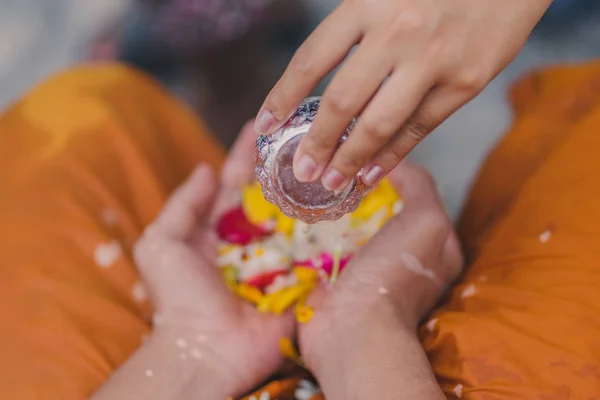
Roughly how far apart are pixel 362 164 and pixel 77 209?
21.1 inches

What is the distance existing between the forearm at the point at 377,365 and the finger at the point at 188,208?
0.26m

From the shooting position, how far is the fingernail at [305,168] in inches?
19.8

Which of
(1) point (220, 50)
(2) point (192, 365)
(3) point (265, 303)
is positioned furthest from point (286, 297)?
(1) point (220, 50)

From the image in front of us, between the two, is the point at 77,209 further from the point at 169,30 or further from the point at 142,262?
the point at 169,30

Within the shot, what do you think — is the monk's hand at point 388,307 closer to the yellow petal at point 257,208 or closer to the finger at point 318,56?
the yellow petal at point 257,208

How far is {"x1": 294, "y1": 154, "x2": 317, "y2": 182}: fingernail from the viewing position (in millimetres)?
502

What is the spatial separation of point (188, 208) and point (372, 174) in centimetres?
37

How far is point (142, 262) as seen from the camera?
77cm

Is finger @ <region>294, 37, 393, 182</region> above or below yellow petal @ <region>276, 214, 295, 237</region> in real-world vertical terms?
above

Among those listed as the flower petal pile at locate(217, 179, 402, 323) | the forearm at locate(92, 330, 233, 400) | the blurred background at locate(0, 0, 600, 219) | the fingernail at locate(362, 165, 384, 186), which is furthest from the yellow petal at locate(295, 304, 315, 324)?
the blurred background at locate(0, 0, 600, 219)

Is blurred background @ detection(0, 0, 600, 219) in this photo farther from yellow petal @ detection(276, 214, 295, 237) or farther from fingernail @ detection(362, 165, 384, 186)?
fingernail @ detection(362, 165, 384, 186)

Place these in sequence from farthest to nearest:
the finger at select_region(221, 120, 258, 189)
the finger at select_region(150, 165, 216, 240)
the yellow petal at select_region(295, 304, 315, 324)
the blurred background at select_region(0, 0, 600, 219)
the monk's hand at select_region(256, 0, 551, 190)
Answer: the blurred background at select_region(0, 0, 600, 219) → the finger at select_region(221, 120, 258, 189) → the finger at select_region(150, 165, 216, 240) → the yellow petal at select_region(295, 304, 315, 324) → the monk's hand at select_region(256, 0, 551, 190)

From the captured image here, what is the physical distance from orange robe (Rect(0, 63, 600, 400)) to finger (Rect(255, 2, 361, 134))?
0.31 metres

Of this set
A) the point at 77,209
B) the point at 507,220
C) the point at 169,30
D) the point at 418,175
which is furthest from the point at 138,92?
the point at 507,220
